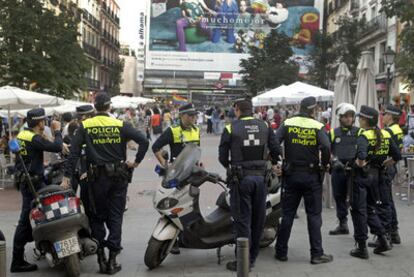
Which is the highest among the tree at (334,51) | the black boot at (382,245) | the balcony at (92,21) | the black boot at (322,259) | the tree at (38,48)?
the balcony at (92,21)

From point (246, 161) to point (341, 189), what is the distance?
203 cm

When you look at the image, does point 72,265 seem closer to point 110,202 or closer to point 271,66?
point 110,202

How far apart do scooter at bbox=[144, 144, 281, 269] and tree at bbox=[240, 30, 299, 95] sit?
29658 mm

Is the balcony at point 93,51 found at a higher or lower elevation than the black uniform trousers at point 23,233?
higher

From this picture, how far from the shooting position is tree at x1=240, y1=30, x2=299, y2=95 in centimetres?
3516

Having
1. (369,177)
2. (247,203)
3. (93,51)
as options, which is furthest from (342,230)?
(93,51)

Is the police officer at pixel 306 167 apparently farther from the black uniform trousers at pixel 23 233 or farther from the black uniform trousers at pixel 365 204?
the black uniform trousers at pixel 23 233

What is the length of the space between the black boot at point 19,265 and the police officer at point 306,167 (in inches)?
103

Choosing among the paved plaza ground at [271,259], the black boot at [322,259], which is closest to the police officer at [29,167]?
the paved plaza ground at [271,259]

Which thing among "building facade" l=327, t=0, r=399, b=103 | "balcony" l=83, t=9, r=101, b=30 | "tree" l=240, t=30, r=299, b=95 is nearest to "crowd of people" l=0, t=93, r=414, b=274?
"building facade" l=327, t=0, r=399, b=103

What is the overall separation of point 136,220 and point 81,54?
54.4 feet

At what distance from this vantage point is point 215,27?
68.1m

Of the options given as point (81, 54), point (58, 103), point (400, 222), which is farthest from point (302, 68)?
point (400, 222)

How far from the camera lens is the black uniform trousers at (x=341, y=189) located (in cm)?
696
